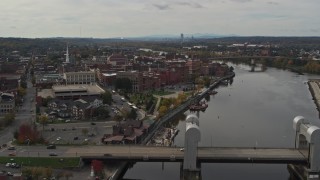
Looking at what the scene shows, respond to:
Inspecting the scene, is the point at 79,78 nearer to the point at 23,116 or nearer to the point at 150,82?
the point at 150,82

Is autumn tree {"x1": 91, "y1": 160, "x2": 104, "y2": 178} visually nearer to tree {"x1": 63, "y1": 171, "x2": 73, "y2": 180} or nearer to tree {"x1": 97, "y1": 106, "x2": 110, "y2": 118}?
tree {"x1": 63, "y1": 171, "x2": 73, "y2": 180}

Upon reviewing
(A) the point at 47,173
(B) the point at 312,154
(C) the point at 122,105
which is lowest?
(C) the point at 122,105

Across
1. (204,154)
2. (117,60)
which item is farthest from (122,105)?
(117,60)

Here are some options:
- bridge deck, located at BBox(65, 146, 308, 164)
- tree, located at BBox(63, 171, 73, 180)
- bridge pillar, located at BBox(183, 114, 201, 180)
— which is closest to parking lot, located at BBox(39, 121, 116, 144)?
bridge deck, located at BBox(65, 146, 308, 164)

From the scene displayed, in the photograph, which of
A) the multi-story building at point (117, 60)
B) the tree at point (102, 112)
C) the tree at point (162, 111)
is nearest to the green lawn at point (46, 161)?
the tree at point (102, 112)

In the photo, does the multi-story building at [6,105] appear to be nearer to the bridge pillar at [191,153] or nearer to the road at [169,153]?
the road at [169,153]

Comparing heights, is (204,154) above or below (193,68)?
below
